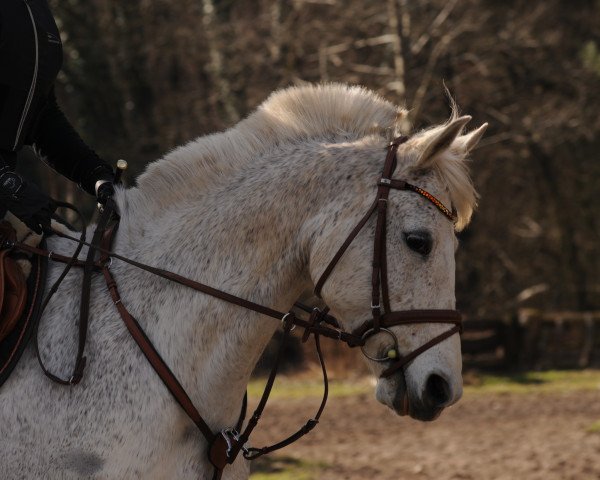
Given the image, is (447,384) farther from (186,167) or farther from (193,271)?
(186,167)

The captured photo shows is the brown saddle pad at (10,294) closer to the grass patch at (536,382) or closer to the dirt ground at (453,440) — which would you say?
the dirt ground at (453,440)

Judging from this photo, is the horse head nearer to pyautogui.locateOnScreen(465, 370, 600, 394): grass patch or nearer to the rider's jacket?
the rider's jacket

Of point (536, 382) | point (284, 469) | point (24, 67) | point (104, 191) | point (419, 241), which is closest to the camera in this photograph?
point (419, 241)

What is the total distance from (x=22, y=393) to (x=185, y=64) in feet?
54.6

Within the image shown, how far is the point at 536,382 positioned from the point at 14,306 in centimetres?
1223

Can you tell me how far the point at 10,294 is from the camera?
3502 mm

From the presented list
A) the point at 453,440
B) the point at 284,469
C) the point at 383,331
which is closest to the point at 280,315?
the point at 383,331

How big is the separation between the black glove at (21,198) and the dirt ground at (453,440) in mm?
5130

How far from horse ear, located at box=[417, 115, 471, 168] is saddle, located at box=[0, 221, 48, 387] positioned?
158 centimetres

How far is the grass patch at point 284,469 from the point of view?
8.19 m

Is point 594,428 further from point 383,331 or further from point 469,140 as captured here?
point 383,331

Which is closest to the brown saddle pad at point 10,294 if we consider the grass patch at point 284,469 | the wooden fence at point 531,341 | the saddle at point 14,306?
the saddle at point 14,306

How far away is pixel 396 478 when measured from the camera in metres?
8.12

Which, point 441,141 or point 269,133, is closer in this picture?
point 441,141
